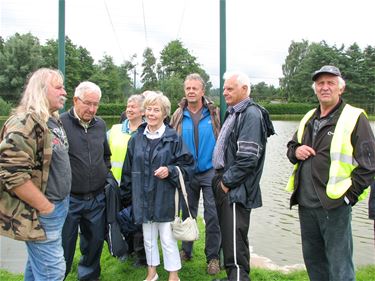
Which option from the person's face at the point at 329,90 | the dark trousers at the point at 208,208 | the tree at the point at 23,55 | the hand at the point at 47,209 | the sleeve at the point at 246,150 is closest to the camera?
the hand at the point at 47,209

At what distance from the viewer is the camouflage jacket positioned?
8.46 feet

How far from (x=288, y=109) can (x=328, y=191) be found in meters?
32.0

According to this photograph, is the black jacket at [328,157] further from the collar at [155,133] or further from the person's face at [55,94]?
the person's face at [55,94]

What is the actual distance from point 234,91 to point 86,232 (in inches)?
82.6

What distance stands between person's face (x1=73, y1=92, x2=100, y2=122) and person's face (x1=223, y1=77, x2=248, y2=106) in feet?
4.17

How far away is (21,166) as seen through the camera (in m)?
2.59

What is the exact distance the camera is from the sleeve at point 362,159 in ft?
10.2

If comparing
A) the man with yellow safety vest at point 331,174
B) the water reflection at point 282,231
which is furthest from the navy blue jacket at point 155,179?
the water reflection at point 282,231

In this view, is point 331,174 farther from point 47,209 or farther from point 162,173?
point 47,209

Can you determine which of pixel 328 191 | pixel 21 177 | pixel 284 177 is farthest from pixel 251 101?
pixel 284 177

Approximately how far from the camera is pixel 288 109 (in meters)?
34.2

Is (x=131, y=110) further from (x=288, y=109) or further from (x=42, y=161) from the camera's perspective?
(x=288, y=109)

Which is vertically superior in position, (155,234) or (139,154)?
(139,154)

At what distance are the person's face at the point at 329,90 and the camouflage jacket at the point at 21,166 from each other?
226 cm
